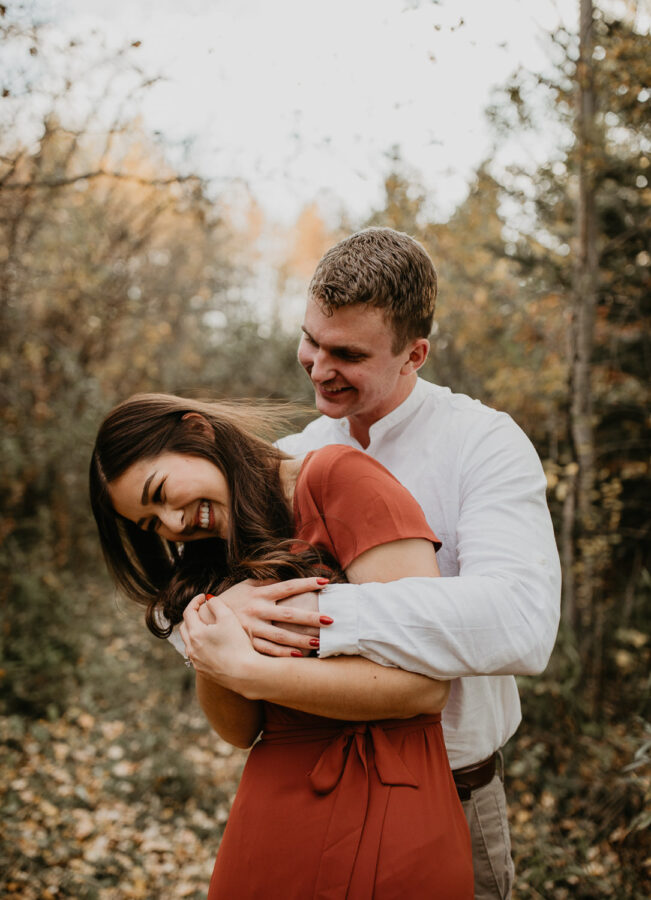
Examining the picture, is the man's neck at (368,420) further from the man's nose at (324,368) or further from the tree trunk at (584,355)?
the tree trunk at (584,355)

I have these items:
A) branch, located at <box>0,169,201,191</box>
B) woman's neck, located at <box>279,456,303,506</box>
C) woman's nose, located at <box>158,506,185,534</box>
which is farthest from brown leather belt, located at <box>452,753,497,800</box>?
branch, located at <box>0,169,201,191</box>

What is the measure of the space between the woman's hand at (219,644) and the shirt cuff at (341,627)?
0.16 metres

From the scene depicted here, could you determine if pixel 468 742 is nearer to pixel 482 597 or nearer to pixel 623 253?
pixel 482 597

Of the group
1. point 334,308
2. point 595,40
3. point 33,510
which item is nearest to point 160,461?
point 334,308

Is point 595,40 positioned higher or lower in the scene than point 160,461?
higher

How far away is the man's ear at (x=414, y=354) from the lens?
1.98m

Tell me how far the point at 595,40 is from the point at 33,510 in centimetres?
581

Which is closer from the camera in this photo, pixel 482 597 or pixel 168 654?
pixel 482 597

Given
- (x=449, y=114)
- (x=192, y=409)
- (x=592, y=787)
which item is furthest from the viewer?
(x=449, y=114)

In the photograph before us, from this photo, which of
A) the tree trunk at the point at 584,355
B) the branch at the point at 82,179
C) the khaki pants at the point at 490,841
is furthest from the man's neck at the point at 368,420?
the tree trunk at the point at 584,355

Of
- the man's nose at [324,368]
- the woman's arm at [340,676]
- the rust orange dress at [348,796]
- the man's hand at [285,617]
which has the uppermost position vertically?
the man's nose at [324,368]

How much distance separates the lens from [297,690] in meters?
1.40

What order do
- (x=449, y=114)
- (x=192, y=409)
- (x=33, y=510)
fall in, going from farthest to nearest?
(x=33, y=510), (x=449, y=114), (x=192, y=409)

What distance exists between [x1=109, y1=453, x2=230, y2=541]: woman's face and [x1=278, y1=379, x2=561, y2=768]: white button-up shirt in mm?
448
